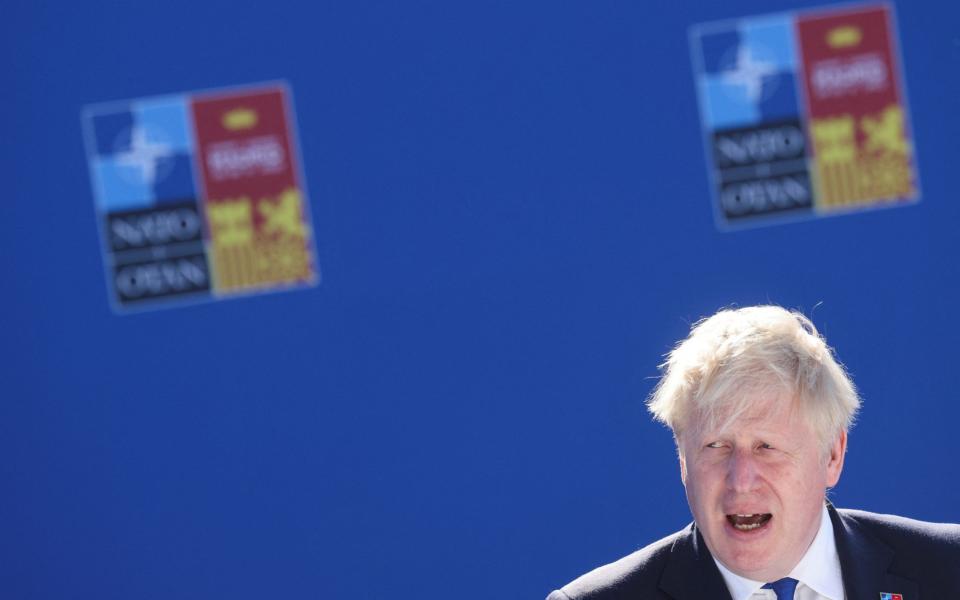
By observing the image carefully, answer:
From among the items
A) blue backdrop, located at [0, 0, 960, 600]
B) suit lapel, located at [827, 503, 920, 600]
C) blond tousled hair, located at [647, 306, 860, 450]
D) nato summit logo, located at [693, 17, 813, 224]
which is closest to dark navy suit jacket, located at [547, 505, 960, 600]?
suit lapel, located at [827, 503, 920, 600]

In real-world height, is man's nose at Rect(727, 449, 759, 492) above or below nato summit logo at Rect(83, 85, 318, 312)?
below

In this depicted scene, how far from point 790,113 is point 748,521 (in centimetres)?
234

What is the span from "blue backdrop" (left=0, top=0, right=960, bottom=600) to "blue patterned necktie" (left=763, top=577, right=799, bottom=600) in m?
2.03

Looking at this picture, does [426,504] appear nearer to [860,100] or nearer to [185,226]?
[185,226]

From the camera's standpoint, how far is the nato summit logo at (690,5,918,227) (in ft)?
14.1

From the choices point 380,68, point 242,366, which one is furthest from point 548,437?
point 380,68

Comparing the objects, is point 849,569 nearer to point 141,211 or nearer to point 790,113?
point 790,113

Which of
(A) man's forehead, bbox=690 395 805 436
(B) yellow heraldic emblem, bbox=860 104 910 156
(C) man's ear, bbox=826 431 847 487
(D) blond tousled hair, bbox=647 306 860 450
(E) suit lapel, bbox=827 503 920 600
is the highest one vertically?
(B) yellow heraldic emblem, bbox=860 104 910 156

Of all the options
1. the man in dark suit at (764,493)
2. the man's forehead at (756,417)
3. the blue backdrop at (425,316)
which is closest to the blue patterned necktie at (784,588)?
the man in dark suit at (764,493)

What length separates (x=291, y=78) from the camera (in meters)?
4.23

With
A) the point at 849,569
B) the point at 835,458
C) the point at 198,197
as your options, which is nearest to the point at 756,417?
the point at 835,458

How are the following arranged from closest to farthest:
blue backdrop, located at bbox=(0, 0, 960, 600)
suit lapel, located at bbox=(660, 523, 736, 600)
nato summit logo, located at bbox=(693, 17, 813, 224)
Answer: suit lapel, located at bbox=(660, 523, 736, 600)
blue backdrop, located at bbox=(0, 0, 960, 600)
nato summit logo, located at bbox=(693, 17, 813, 224)

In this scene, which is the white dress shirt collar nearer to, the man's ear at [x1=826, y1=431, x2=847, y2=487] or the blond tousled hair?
the man's ear at [x1=826, y1=431, x2=847, y2=487]

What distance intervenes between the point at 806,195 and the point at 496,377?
1060 millimetres
